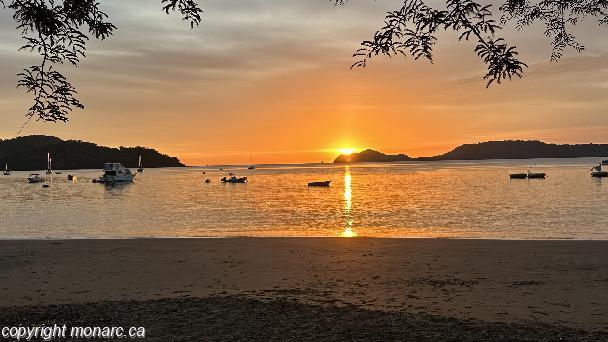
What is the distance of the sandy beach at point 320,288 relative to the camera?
9492 millimetres

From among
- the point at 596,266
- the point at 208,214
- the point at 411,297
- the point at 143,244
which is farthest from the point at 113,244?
the point at 208,214

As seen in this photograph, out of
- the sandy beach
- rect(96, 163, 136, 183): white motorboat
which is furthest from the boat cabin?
the sandy beach

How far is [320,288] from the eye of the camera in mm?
14133

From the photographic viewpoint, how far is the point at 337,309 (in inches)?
423

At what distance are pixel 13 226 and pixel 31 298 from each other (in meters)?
36.9

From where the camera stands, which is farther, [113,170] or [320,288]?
[113,170]

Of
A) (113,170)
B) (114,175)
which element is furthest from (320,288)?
(113,170)

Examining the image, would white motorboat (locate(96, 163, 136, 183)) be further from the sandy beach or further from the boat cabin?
the sandy beach

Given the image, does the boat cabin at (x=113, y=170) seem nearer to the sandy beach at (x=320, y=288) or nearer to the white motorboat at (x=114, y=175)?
the white motorboat at (x=114, y=175)

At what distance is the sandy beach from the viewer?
9.49m

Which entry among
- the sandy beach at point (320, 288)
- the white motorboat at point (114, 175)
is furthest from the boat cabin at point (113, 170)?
the sandy beach at point (320, 288)

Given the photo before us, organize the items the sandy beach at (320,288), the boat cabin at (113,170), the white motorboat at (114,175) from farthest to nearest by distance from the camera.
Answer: the boat cabin at (113,170) < the white motorboat at (114,175) < the sandy beach at (320,288)

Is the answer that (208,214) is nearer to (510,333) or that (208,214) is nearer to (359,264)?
(359,264)

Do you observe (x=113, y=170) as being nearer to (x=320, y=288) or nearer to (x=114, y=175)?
(x=114, y=175)
